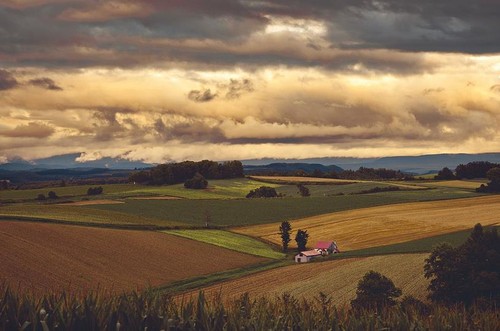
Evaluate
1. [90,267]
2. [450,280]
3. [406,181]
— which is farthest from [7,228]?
[406,181]

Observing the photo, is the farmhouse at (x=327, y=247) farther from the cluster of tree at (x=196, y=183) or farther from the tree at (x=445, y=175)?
the tree at (x=445, y=175)

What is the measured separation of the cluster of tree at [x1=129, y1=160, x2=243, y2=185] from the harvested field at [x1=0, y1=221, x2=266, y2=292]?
86.7m

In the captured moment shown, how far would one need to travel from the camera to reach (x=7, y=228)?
6331 centimetres

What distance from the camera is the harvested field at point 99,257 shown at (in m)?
49.6

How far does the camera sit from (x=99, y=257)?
6122cm

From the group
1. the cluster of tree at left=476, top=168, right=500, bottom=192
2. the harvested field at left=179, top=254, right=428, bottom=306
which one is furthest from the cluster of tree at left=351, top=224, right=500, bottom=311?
the cluster of tree at left=476, top=168, right=500, bottom=192

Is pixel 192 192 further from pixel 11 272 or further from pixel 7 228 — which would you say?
pixel 11 272

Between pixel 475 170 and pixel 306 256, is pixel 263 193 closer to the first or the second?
pixel 475 170

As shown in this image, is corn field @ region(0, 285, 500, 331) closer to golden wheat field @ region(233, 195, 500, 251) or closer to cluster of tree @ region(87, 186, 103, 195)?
golden wheat field @ region(233, 195, 500, 251)

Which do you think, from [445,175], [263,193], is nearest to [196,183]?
[263,193]

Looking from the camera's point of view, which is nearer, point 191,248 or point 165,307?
point 165,307

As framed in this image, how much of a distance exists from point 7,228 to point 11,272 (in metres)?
17.2

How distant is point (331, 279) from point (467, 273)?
530 inches

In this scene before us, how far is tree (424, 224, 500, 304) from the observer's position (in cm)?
4628
